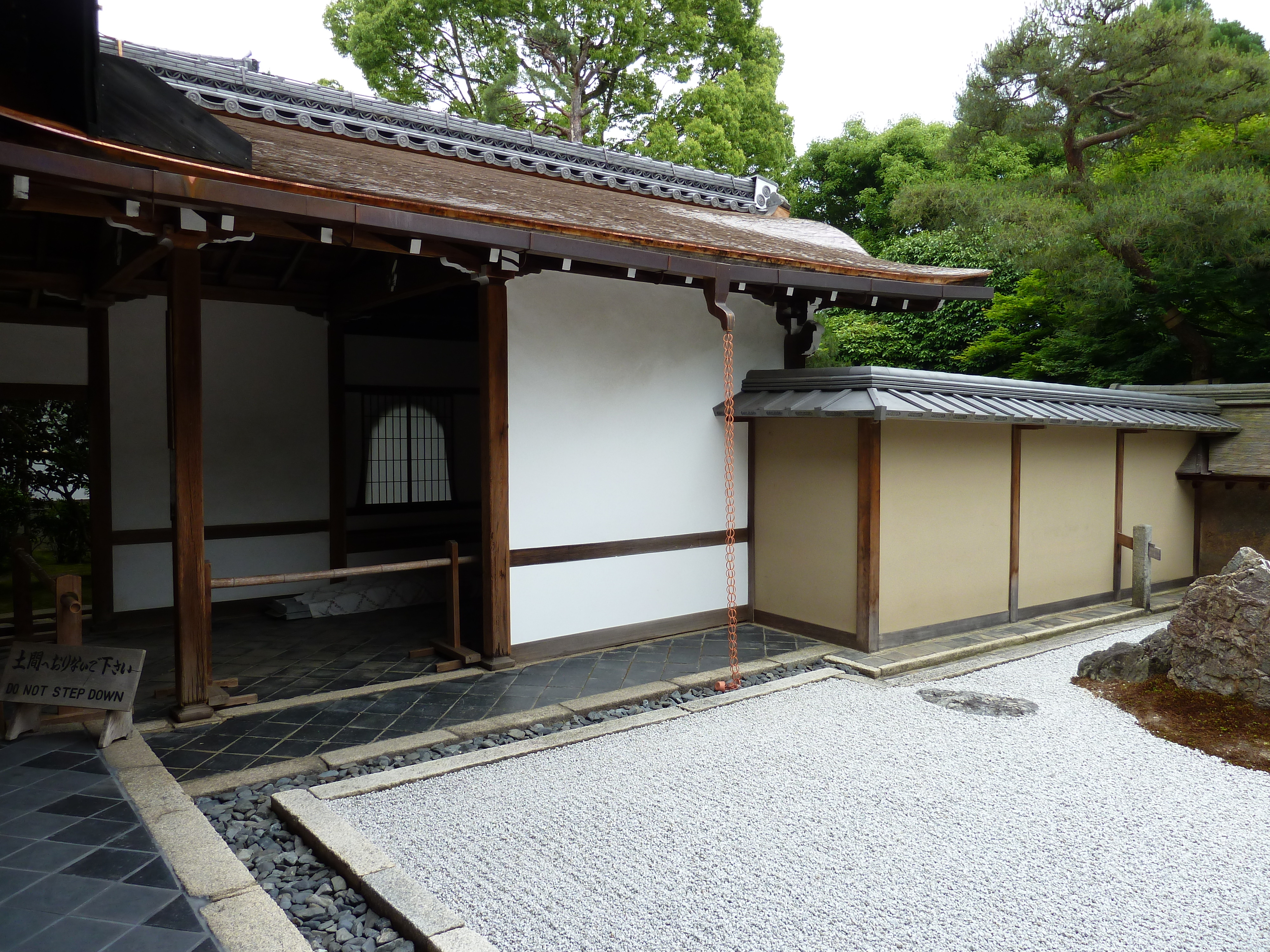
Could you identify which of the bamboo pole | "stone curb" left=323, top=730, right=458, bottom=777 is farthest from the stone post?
"stone curb" left=323, top=730, right=458, bottom=777

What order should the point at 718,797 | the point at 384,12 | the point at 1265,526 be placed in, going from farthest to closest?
the point at 384,12 < the point at 1265,526 < the point at 718,797

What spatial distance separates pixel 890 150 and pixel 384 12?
1443cm

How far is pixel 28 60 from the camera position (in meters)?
3.73

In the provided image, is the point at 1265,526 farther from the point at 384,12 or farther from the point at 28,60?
the point at 384,12

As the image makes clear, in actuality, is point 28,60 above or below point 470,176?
below

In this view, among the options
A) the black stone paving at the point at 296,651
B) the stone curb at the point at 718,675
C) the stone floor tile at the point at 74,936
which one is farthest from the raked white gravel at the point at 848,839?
the black stone paving at the point at 296,651

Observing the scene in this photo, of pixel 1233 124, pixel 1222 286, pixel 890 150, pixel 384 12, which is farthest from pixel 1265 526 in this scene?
pixel 384 12

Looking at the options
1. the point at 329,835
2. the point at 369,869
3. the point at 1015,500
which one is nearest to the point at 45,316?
the point at 329,835

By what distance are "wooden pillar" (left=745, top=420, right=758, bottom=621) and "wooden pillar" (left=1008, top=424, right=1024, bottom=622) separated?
7.61 ft

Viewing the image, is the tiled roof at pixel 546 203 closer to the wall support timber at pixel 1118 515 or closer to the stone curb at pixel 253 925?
the wall support timber at pixel 1118 515

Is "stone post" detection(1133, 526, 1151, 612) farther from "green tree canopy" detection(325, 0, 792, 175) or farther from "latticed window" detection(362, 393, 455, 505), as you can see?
"green tree canopy" detection(325, 0, 792, 175)

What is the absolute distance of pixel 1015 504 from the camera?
7.41m

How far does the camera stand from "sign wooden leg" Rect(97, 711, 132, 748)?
4.38m

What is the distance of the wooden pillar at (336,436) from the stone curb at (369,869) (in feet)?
15.6
